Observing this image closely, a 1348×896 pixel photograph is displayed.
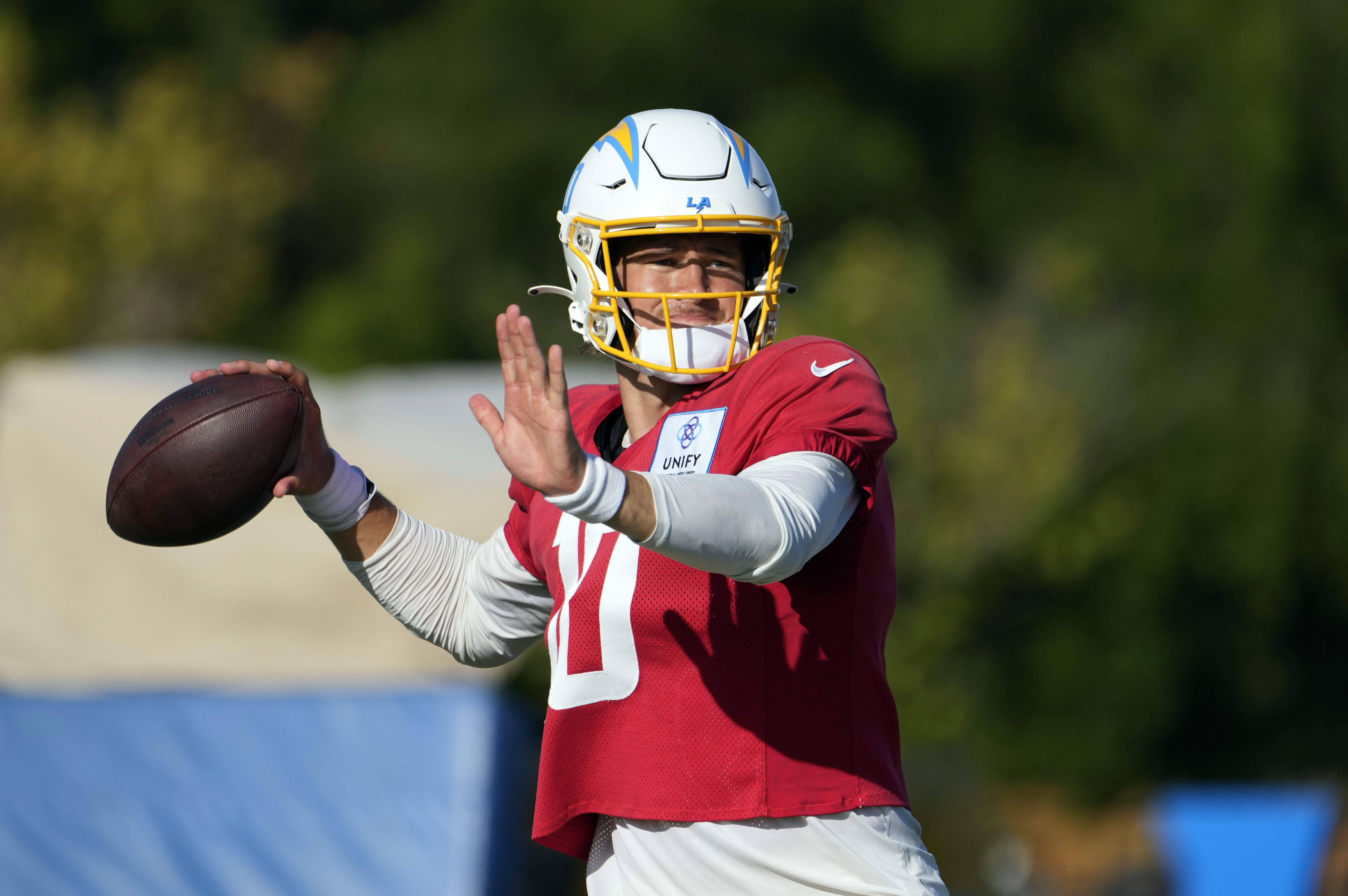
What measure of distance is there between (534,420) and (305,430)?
93 centimetres

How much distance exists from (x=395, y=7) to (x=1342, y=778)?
21.0 m

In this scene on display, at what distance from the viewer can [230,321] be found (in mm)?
20750

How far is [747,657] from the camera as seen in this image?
8.21 ft

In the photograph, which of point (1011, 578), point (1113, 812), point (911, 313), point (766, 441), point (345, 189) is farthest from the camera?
point (345, 189)

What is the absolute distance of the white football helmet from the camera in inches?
110

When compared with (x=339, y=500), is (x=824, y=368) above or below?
above

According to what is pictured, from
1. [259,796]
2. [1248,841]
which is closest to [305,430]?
[259,796]

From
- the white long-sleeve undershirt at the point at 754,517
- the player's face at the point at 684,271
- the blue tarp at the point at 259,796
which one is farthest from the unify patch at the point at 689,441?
the blue tarp at the point at 259,796

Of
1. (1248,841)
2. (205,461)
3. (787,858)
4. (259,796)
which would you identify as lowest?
(1248,841)

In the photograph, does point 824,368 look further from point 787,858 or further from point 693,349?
point 787,858

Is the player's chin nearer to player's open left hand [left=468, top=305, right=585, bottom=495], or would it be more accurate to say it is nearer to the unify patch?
the unify patch

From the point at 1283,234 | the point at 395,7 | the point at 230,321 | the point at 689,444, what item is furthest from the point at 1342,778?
the point at 395,7

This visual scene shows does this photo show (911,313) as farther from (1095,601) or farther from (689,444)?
(689,444)

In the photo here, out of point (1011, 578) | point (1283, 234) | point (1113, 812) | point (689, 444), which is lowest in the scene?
point (1113, 812)
